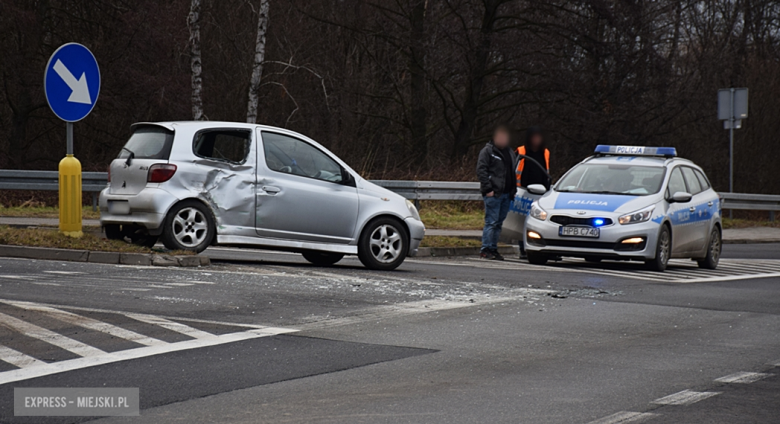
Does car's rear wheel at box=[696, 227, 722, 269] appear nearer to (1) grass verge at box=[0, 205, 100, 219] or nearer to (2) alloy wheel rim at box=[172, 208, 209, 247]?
(2) alloy wheel rim at box=[172, 208, 209, 247]

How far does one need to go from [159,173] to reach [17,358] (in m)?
5.51

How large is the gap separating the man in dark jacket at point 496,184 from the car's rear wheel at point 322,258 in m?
2.85

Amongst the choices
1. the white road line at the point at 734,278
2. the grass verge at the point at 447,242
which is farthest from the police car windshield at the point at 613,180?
the grass verge at the point at 447,242

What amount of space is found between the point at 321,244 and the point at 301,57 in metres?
21.7

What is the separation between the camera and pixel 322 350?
7.08 metres

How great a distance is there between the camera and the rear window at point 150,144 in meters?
12.0

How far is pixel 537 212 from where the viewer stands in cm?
1473

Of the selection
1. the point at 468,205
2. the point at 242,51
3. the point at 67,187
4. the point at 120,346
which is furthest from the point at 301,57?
the point at 120,346

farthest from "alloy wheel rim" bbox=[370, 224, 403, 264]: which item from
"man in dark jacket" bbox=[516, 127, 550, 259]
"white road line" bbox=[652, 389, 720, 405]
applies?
"white road line" bbox=[652, 389, 720, 405]

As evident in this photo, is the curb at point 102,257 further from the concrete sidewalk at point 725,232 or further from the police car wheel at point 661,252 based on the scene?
the police car wheel at point 661,252

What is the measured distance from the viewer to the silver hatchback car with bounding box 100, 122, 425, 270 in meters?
11.9

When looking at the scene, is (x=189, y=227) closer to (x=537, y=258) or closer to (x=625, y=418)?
(x=537, y=258)

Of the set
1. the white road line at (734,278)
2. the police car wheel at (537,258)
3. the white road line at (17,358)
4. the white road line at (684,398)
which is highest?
the police car wheel at (537,258)

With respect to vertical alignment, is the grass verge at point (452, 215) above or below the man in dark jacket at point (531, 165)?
below
